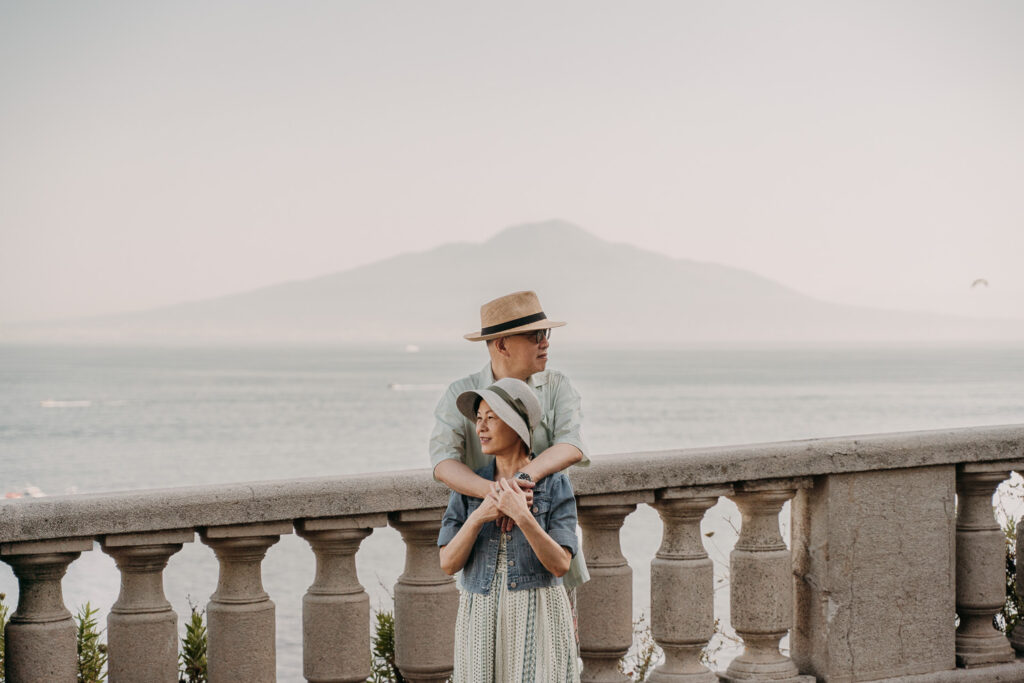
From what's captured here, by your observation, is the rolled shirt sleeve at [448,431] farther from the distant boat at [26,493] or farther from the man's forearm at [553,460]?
the distant boat at [26,493]

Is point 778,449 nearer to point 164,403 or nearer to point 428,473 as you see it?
point 428,473

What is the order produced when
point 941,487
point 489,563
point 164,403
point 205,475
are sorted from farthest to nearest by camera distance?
1. point 164,403
2. point 205,475
3. point 941,487
4. point 489,563

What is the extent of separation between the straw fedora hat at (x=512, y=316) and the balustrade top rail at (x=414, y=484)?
0.60 metres

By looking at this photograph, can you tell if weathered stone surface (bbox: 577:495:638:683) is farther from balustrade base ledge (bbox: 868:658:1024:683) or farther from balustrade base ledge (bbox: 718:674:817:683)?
balustrade base ledge (bbox: 868:658:1024:683)

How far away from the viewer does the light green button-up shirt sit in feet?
11.2

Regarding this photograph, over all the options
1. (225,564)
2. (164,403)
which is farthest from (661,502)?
(164,403)

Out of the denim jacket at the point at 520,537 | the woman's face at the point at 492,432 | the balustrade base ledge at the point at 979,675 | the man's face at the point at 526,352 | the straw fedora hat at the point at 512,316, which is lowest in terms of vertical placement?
the balustrade base ledge at the point at 979,675

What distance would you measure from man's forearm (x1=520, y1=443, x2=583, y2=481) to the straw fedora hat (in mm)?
351

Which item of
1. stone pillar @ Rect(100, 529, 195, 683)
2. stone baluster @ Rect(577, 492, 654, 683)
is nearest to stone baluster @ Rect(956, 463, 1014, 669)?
stone baluster @ Rect(577, 492, 654, 683)

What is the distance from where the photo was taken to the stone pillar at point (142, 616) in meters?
3.52

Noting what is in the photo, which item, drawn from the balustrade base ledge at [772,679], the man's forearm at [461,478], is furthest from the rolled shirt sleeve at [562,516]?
the balustrade base ledge at [772,679]

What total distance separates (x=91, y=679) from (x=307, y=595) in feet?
10.2

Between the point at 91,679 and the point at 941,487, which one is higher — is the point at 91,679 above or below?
below

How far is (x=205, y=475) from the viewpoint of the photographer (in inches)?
2203
